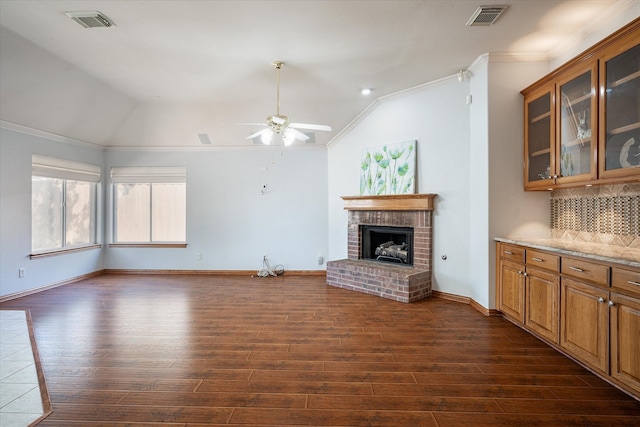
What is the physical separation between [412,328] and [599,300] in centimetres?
157

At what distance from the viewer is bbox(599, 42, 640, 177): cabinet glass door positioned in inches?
88.8

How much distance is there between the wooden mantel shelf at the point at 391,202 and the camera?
438 centimetres

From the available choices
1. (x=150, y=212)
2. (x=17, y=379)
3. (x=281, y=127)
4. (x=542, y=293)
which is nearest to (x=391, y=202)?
(x=281, y=127)

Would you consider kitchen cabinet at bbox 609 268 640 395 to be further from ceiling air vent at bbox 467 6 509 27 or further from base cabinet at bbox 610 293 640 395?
ceiling air vent at bbox 467 6 509 27

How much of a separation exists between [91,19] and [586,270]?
4618mm

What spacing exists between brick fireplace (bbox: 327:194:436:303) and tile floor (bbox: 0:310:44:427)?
3.58 m

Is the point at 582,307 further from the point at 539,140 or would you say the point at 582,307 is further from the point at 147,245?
the point at 147,245

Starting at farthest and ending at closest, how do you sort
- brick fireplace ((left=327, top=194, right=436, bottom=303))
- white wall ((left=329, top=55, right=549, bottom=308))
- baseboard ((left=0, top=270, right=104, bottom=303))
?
baseboard ((left=0, top=270, right=104, bottom=303)), brick fireplace ((left=327, top=194, right=436, bottom=303)), white wall ((left=329, top=55, right=549, bottom=308))

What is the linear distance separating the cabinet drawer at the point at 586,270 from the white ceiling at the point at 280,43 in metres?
2.16

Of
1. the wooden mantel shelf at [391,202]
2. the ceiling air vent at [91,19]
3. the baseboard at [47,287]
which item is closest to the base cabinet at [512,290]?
the wooden mantel shelf at [391,202]

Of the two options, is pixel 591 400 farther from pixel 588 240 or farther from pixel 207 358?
pixel 207 358

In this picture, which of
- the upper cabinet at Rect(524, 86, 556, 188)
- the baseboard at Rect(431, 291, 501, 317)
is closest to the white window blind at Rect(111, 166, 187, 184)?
the baseboard at Rect(431, 291, 501, 317)

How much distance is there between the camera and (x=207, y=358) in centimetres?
263

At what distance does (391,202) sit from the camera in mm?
4727
